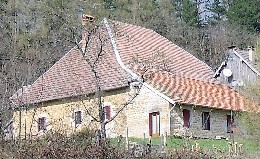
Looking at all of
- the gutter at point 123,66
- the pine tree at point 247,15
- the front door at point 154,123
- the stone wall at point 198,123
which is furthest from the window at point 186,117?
the pine tree at point 247,15

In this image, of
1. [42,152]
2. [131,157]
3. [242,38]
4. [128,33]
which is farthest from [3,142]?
[242,38]

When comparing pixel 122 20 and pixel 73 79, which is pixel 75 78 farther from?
pixel 122 20

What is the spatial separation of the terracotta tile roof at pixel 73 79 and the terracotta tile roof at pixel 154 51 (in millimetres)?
896

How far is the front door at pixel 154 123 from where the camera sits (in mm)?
29125

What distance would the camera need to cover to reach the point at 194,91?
3047 cm

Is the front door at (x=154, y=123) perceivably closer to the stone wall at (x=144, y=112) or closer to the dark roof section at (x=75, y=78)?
the stone wall at (x=144, y=112)

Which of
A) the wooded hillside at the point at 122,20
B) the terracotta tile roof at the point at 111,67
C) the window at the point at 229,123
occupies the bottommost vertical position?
the window at the point at 229,123

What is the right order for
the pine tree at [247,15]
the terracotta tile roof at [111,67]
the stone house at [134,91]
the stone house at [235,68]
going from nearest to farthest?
1. the stone house at [134,91]
2. the terracotta tile roof at [111,67]
3. the stone house at [235,68]
4. the pine tree at [247,15]

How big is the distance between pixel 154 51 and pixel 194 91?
11.7ft

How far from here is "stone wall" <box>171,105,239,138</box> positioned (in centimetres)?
2875

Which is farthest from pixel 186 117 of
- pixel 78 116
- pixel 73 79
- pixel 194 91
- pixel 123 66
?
pixel 73 79

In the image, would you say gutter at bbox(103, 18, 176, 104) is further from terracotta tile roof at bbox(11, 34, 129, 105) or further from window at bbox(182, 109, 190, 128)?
window at bbox(182, 109, 190, 128)

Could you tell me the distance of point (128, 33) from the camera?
32906 mm

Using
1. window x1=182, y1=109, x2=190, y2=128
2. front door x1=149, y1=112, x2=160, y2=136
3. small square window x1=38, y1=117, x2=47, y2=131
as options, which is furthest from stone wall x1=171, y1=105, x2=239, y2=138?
small square window x1=38, y1=117, x2=47, y2=131
